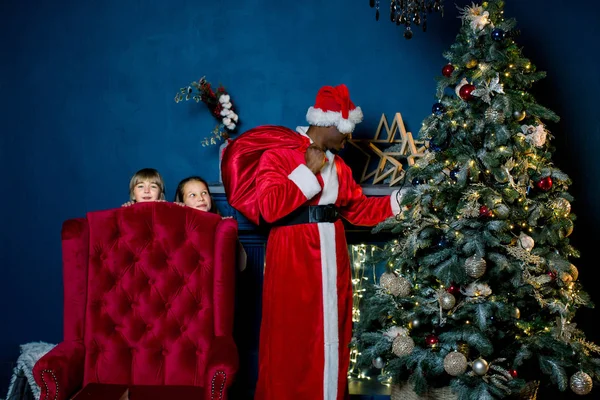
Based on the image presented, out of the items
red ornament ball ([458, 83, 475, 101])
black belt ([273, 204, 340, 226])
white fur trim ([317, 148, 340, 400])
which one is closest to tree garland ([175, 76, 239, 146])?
black belt ([273, 204, 340, 226])

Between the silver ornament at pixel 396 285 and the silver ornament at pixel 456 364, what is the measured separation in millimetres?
384

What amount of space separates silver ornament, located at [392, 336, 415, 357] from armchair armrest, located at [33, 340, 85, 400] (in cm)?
136

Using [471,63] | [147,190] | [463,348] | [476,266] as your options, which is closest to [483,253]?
[476,266]

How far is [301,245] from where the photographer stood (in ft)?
10.7

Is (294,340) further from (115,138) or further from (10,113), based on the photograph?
(10,113)

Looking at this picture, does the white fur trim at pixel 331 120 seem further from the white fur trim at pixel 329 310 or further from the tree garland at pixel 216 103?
the tree garland at pixel 216 103

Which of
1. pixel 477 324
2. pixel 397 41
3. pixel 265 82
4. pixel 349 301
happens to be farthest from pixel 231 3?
pixel 477 324

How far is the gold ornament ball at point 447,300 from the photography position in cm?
276

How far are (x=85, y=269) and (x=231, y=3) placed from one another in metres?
2.09

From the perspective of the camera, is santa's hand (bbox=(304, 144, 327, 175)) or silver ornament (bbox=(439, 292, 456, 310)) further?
santa's hand (bbox=(304, 144, 327, 175))

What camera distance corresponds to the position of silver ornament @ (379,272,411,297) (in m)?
2.92

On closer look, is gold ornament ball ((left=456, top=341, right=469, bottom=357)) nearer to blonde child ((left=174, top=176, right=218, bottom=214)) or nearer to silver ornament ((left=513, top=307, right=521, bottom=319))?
silver ornament ((left=513, top=307, right=521, bottom=319))

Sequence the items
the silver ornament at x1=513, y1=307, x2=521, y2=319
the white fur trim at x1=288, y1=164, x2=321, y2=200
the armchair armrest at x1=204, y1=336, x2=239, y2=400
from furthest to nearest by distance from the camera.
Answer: the white fur trim at x1=288, y1=164, x2=321, y2=200 < the silver ornament at x1=513, y1=307, x2=521, y2=319 < the armchair armrest at x1=204, y1=336, x2=239, y2=400

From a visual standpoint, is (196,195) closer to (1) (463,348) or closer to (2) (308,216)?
(2) (308,216)
